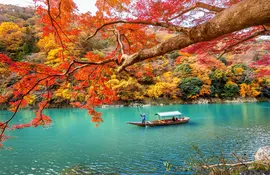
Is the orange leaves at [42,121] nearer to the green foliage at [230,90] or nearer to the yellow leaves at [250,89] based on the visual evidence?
the green foliage at [230,90]

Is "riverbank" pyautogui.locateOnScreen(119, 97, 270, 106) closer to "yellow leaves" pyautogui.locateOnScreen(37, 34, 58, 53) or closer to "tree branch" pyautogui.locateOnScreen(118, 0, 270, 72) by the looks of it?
"yellow leaves" pyautogui.locateOnScreen(37, 34, 58, 53)

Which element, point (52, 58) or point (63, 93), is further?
point (52, 58)

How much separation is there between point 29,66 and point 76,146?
21.8 ft

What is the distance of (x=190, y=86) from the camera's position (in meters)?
24.9

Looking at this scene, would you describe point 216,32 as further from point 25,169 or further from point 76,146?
point 76,146

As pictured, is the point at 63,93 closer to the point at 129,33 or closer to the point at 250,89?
the point at 129,33

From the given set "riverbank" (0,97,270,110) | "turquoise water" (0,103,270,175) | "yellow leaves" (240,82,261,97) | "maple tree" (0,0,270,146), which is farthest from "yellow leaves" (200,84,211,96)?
"maple tree" (0,0,270,146)

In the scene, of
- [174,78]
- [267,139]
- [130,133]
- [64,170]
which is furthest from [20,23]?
[267,139]

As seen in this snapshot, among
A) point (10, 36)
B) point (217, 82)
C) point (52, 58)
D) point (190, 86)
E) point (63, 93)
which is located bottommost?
point (63, 93)

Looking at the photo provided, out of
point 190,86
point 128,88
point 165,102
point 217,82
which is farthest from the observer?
point 217,82

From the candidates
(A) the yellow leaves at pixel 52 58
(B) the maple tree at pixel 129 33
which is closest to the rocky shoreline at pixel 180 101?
(A) the yellow leaves at pixel 52 58

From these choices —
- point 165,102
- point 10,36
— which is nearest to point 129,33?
point 165,102

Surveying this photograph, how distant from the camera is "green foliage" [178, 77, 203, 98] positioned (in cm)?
2483

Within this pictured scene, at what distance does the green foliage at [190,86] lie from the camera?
24.8 m
